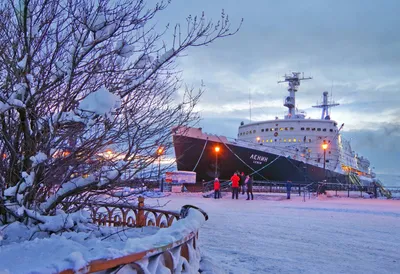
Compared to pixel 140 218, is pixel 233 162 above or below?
above

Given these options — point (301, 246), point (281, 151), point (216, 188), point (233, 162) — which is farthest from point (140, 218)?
point (281, 151)

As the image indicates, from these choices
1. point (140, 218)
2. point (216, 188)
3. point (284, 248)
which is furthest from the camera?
point (216, 188)

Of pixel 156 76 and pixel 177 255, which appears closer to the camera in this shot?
pixel 177 255

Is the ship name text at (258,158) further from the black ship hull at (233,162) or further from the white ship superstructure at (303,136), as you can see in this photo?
the white ship superstructure at (303,136)

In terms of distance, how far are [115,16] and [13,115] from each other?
1.64m

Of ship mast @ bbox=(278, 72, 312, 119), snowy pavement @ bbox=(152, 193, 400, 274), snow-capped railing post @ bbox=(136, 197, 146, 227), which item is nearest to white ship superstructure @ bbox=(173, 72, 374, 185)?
ship mast @ bbox=(278, 72, 312, 119)

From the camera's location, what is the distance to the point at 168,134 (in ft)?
16.3

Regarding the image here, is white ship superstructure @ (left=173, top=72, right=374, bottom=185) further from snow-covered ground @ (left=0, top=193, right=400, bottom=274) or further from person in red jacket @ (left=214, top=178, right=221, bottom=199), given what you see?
snow-covered ground @ (left=0, top=193, right=400, bottom=274)

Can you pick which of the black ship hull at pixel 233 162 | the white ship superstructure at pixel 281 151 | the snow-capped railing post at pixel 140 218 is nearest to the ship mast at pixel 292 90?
the white ship superstructure at pixel 281 151

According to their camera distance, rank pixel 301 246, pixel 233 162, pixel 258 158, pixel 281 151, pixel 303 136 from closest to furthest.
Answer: pixel 301 246, pixel 233 162, pixel 258 158, pixel 281 151, pixel 303 136

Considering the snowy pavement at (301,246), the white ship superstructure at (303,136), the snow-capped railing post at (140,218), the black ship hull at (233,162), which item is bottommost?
the snowy pavement at (301,246)

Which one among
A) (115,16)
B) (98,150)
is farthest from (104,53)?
(98,150)

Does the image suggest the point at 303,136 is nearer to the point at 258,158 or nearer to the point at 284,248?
the point at 258,158

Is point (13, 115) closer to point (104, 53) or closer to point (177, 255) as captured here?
point (104, 53)
